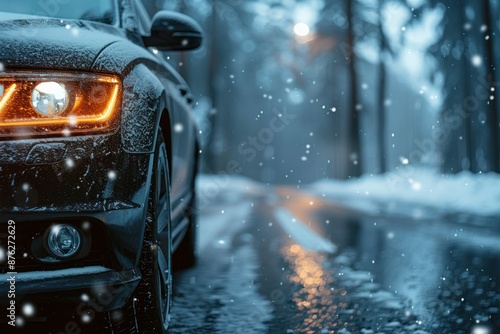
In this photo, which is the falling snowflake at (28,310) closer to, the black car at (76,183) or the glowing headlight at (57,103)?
the black car at (76,183)

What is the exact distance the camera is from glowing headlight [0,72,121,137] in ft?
8.38

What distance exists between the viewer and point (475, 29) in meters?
24.1

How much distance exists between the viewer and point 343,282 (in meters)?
5.11

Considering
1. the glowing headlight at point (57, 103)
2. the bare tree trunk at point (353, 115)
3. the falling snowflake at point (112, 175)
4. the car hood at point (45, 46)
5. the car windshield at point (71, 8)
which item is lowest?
the bare tree trunk at point (353, 115)

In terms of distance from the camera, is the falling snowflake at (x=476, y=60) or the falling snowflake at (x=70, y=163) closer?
the falling snowflake at (x=70, y=163)

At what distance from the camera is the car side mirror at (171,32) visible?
415cm

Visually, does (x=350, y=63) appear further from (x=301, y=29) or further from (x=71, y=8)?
(x=71, y=8)

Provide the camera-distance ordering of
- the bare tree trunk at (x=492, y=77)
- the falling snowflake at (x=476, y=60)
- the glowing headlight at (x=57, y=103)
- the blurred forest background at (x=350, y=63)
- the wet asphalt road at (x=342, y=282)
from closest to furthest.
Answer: the glowing headlight at (x=57, y=103)
the wet asphalt road at (x=342, y=282)
the bare tree trunk at (x=492, y=77)
the falling snowflake at (x=476, y=60)
the blurred forest background at (x=350, y=63)

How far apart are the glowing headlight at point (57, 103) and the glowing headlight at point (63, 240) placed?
34 centimetres

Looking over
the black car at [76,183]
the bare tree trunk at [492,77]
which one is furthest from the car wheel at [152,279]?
the bare tree trunk at [492,77]

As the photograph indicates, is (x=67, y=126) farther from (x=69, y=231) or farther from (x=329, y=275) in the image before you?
(x=329, y=275)

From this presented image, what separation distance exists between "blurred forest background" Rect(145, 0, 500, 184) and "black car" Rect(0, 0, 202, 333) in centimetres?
1887

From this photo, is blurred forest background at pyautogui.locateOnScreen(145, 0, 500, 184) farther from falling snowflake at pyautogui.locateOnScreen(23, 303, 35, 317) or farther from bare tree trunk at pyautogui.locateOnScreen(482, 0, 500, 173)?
falling snowflake at pyautogui.locateOnScreen(23, 303, 35, 317)

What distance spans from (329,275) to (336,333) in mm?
1875
